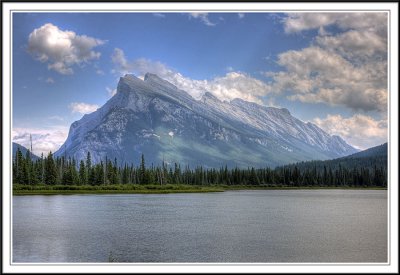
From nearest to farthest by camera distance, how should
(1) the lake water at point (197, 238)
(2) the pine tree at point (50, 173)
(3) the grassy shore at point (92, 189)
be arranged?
1. (1) the lake water at point (197, 238)
2. (3) the grassy shore at point (92, 189)
3. (2) the pine tree at point (50, 173)

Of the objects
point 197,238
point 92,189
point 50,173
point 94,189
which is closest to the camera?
point 197,238

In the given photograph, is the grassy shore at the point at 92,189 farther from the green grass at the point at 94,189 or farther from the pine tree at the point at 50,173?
the pine tree at the point at 50,173

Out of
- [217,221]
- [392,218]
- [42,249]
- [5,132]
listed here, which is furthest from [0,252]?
[217,221]

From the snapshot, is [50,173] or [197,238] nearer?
[197,238]

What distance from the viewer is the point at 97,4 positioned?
74.5ft

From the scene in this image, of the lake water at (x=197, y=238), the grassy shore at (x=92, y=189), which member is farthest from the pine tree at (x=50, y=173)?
the lake water at (x=197, y=238)

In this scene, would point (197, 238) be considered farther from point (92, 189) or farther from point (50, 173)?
point (50, 173)

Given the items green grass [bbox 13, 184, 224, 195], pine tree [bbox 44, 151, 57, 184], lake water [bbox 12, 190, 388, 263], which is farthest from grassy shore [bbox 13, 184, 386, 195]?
lake water [bbox 12, 190, 388, 263]

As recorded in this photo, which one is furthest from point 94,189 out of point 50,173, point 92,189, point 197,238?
point 197,238

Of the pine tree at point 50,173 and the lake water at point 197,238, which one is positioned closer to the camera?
the lake water at point 197,238

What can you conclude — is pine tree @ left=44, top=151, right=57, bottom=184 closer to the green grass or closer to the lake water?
the green grass

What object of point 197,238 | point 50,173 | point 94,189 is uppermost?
point 197,238

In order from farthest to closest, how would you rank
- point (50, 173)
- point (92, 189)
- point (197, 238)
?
point (50, 173) < point (92, 189) < point (197, 238)

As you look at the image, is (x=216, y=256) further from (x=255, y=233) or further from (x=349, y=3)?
(x=349, y=3)
